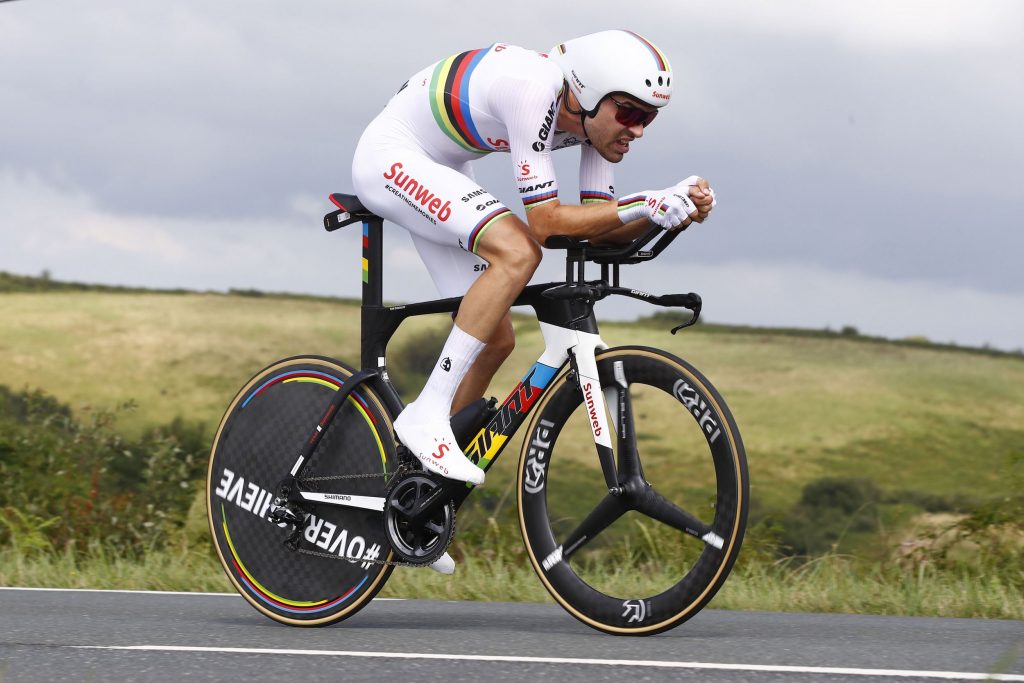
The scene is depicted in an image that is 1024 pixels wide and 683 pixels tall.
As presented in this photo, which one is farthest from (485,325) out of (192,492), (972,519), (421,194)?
(192,492)

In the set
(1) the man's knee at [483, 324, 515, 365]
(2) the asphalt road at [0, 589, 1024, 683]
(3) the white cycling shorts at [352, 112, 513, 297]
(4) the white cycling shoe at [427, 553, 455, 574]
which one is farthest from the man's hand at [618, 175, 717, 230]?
(4) the white cycling shoe at [427, 553, 455, 574]

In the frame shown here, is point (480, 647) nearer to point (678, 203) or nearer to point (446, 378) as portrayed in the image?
point (446, 378)

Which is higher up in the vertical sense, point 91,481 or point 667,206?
point 667,206

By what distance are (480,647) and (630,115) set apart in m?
1.98

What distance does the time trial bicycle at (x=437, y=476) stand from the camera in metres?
4.62

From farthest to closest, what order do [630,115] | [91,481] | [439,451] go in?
[91,481] < [439,451] < [630,115]

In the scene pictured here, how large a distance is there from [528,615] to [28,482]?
500 centimetres

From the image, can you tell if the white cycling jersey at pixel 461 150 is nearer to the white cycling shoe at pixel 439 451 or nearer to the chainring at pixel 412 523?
the white cycling shoe at pixel 439 451

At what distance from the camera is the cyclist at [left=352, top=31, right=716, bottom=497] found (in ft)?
15.5

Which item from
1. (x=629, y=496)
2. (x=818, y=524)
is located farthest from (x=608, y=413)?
(x=818, y=524)

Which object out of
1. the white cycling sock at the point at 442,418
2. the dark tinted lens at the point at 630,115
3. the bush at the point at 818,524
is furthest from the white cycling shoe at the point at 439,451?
the bush at the point at 818,524

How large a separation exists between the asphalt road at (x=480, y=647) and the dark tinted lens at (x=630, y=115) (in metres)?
1.87

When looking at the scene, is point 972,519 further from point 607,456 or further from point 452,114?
point 452,114

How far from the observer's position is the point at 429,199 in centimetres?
511
